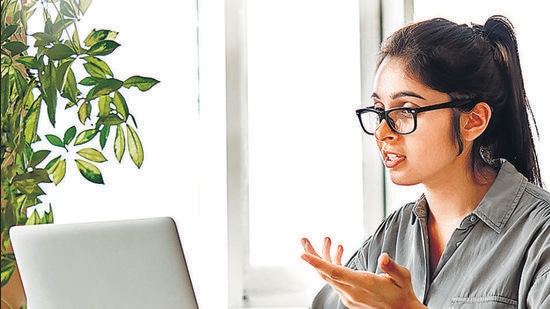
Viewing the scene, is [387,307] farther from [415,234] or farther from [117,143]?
[117,143]

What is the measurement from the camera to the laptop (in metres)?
1.27

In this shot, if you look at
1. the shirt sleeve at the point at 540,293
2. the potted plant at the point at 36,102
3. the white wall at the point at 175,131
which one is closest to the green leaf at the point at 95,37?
the potted plant at the point at 36,102

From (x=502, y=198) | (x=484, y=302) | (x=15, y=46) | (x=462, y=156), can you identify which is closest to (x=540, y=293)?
(x=484, y=302)

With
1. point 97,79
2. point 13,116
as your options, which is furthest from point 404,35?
point 13,116

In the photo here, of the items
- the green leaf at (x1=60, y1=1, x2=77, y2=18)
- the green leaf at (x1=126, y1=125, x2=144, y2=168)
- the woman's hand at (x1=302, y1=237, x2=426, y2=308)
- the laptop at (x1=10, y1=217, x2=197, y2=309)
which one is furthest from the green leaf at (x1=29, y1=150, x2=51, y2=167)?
the woman's hand at (x1=302, y1=237, x2=426, y2=308)

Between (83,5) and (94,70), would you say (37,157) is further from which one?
(83,5)

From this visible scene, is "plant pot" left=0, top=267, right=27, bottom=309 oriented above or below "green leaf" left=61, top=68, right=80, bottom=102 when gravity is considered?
below

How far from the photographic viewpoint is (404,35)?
5.85 ft

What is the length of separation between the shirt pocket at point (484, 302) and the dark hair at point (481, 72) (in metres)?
0.30

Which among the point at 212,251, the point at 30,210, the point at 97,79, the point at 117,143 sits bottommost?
the point at 212,251

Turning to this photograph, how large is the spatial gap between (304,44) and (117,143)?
768 mm

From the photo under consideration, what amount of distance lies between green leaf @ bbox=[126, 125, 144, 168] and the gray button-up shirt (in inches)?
27.9

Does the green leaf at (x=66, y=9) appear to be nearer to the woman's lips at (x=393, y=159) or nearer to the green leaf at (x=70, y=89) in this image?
the green leaf at (x=70, y=89)

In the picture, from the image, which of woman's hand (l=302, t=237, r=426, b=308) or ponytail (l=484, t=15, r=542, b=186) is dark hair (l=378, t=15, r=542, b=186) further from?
woman's hand (l=302, t=237, r=426, b=308)
